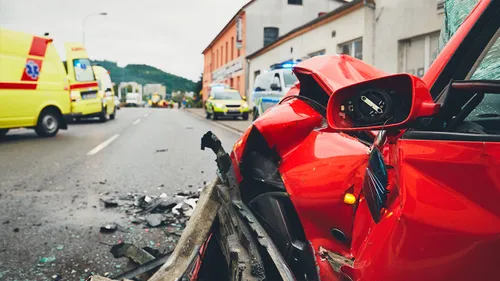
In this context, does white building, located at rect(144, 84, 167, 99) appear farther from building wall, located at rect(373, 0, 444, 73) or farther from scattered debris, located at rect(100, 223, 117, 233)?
scattered debris, located at rect(100, 223, 117, 233)

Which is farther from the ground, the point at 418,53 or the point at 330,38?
the point at 330,38

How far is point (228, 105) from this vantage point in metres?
22.4

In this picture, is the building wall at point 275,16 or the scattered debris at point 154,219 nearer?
the scattered debris at point 154,219

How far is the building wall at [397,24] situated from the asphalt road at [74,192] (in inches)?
266

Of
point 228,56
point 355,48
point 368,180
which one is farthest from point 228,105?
point 228,56

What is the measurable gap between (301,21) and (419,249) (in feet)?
117

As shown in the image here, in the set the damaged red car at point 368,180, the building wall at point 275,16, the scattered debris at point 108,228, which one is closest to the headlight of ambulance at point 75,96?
the scattered debris at point 108,228

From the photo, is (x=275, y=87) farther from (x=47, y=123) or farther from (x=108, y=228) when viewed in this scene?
(x=108, y=228)

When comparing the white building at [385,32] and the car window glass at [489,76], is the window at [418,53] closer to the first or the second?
the white building at [385,32]

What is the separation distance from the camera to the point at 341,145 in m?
1.69

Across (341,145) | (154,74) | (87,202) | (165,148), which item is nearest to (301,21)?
(165,148)

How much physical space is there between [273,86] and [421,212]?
13308mm

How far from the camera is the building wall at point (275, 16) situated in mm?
34875

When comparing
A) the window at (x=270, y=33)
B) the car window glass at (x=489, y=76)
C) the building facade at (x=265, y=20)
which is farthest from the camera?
the window at (x=270, y=33)
